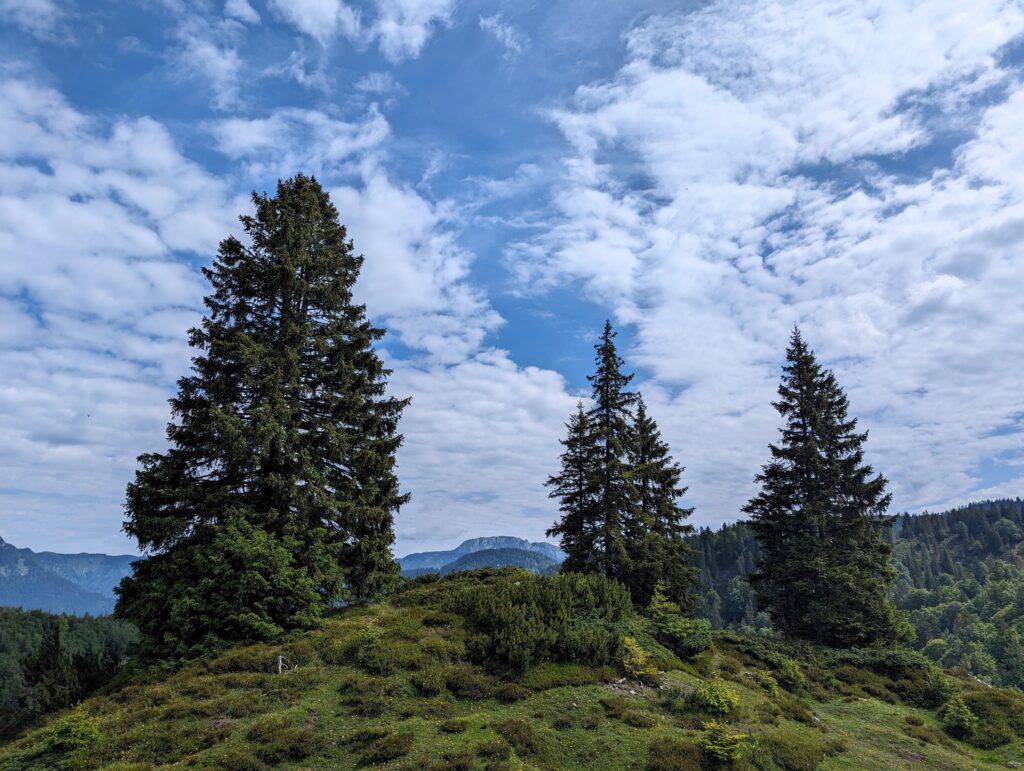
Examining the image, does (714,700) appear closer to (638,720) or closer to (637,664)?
(637,664)

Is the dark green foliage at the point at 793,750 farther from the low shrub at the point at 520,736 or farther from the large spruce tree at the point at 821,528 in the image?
the large spruce tree at the point at 821,528

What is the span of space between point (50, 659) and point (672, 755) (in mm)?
43433

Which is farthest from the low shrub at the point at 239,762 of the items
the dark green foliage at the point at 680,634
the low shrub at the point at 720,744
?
the dark green foliage at the point at 680,634

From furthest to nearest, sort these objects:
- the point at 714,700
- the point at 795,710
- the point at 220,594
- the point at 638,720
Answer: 1. the point at 220,594
2. the point at 795,710
3. the point at 714,700
4. the point at 638,720

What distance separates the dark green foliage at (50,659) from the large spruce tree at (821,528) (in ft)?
98.7

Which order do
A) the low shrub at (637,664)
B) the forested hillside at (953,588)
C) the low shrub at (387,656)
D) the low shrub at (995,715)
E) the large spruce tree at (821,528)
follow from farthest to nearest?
the forested hillside at (953,588) < the large spruce tree at (821,528) < the low shrub at (995,715) < the low shrub at (637,664) < the low shrub at (387,656)

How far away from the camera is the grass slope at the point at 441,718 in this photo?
10.9 m

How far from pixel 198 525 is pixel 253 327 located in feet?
26.7

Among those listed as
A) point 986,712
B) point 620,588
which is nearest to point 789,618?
point 986,712

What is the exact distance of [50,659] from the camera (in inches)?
1439

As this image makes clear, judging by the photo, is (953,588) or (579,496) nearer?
(579,496)

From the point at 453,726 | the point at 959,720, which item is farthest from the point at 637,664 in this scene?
the point at 959,720

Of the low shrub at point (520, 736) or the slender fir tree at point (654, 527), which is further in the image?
the slender fir tree at point (654, 527)

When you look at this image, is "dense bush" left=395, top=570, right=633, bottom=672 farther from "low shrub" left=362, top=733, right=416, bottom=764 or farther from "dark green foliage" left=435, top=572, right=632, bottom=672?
"low shrub" left=362, top=733, right=416, bottom=764
